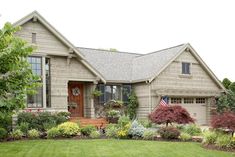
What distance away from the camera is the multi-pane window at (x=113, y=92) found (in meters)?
26.9

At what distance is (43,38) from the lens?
22406 millimetres

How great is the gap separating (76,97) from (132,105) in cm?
463

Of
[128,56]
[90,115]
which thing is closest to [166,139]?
[90,115]

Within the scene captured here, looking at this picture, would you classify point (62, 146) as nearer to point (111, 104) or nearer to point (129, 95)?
point (111, 104)

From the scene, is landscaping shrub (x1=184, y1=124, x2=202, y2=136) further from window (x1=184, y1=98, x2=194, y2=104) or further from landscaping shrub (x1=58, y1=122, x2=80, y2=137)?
window (x1=184, y1=98, x2=194, y2=104)

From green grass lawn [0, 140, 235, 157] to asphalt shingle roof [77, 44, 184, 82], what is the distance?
1126 cm

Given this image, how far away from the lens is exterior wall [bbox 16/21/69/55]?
21766 mm

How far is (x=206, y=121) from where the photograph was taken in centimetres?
3070

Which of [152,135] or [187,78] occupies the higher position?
[187,78]

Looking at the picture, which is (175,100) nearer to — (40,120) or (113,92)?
(113,92)

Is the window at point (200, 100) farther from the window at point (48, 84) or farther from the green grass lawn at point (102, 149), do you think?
the green grass lawn at point (102, 149)

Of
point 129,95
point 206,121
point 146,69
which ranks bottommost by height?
point 206,121

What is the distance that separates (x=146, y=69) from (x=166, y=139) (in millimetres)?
11550

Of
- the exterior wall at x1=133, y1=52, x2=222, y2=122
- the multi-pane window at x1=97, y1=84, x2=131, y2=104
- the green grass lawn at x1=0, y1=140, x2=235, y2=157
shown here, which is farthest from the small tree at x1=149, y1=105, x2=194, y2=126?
the multi-pane window at x1=97, y1=84, x2=131, y2=104
